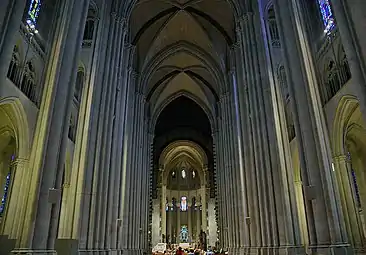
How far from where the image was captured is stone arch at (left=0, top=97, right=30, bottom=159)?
11.4m

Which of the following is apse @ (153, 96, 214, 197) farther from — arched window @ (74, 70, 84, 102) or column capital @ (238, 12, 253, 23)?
column capital @ (238, 12, 253, 23)

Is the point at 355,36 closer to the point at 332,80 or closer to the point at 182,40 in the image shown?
the point at 332,80

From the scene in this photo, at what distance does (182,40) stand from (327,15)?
1556 centimetres

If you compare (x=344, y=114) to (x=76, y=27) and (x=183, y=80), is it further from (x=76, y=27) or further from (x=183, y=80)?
(x=183, y=80)

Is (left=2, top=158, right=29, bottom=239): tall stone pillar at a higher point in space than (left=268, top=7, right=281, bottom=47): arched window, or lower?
lower

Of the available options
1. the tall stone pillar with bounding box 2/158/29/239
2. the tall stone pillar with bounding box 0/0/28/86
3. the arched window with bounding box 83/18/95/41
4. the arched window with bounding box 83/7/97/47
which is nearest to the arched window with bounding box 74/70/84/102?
the arched window with bounding box 83/7/97/47

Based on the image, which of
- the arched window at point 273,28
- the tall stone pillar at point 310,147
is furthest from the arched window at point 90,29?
the tall stone pillar at point 310,147

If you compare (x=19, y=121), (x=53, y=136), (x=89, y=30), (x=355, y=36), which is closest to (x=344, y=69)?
(x=355, y=36)

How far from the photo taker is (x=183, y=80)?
104 ft

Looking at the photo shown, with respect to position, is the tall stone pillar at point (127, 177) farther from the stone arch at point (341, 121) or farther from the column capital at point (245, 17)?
the stone arch at point (341, 121)

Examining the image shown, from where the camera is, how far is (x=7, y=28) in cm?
677

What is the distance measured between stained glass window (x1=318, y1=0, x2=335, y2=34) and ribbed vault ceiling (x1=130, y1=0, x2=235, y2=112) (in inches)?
341

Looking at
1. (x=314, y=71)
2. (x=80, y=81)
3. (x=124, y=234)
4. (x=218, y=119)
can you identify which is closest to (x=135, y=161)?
(x=124, y=234)

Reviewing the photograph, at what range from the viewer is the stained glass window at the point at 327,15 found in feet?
38.9
